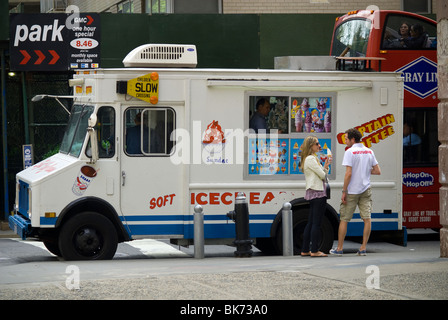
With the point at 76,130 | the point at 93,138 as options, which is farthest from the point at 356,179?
the point at 76,130

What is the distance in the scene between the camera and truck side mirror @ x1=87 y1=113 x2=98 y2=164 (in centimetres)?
1275

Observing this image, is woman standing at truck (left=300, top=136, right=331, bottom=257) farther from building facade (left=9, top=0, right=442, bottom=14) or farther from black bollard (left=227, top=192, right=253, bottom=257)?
building facade (left=9, top=0, right=442, bottom=14)

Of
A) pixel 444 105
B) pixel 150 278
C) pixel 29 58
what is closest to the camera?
pixel 150 278

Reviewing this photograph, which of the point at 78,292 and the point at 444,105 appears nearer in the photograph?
the point at 78,292

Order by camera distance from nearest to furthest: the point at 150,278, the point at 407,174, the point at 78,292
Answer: the point at 78,292 < the point at 150,278 < the point at 407,174

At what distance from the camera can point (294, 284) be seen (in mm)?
9805

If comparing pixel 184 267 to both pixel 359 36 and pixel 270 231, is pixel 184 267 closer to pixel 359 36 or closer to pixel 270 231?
pixel 270 231

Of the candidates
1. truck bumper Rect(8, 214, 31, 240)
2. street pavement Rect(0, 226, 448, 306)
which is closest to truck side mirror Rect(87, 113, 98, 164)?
truck bumper Rect(8, 214, 31, 240)

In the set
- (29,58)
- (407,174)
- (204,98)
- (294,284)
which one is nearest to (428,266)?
(294,284)

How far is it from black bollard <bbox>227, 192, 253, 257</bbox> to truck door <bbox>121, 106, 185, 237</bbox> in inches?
32.6

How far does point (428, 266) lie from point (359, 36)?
6981mm

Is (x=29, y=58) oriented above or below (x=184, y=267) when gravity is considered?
above

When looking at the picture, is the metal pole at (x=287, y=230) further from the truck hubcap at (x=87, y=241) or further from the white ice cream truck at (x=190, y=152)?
the truck hubcap at (x=87, y=241)

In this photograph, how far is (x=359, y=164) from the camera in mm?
13031
